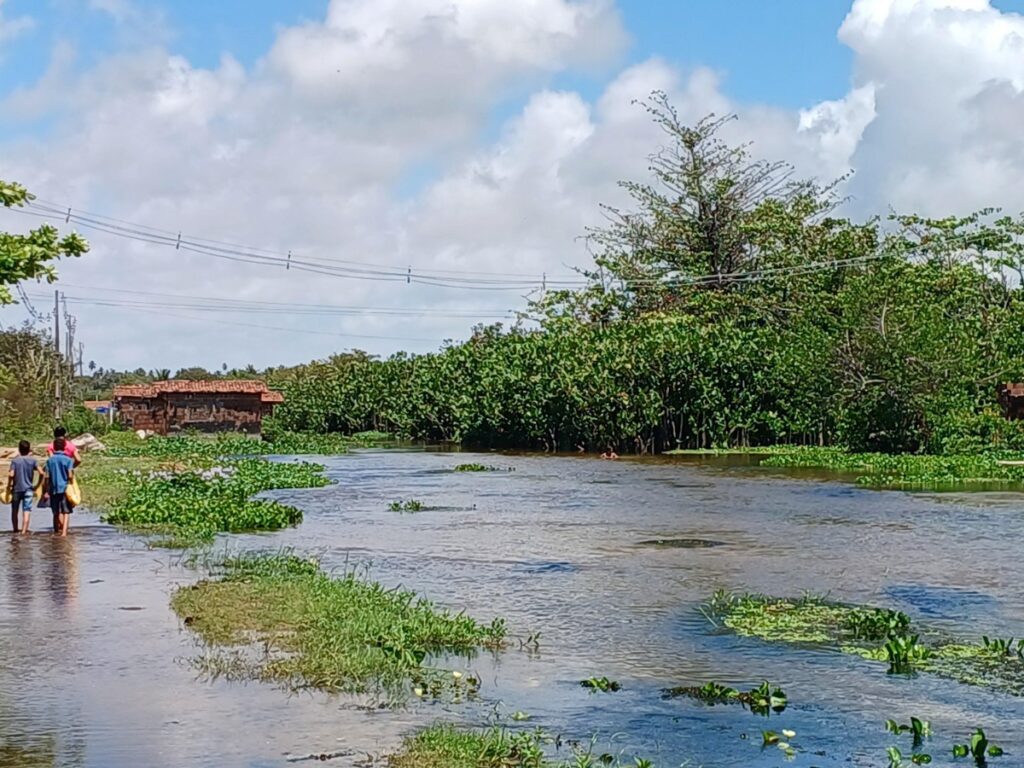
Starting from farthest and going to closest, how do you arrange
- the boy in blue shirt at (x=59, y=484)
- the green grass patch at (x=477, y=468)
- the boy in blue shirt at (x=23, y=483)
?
the green grass patch at (x=477, y=468), the boy in blue shirt at (x=23, y=483), the boy in blue shirt at (x=59, y=484)

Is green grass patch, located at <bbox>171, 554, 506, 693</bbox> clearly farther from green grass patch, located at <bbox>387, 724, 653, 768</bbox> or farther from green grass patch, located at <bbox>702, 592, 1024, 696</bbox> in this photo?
green grass patch, located at <bbox>702, 592, 1024, 696</bbox>

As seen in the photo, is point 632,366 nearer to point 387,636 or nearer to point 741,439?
point 741,439

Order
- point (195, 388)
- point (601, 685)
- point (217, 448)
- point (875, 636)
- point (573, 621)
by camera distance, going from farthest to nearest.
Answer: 1. point (195, 388)
2. point (217, 448)
3. point (573, 621)
4. point (875, 636)
5. point (601, 685)

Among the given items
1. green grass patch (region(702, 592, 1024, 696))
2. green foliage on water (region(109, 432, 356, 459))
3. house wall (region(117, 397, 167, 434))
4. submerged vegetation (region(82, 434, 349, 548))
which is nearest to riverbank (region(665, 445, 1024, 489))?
submerged vegetation (region(82, 434, 349, 548))

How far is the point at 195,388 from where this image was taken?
85.1 metres

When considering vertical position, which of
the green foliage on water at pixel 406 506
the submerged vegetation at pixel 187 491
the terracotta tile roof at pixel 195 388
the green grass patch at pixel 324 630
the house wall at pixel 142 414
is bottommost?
the green grass patch at pixel 324 630

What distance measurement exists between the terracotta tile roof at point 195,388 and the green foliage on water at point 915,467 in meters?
49.5

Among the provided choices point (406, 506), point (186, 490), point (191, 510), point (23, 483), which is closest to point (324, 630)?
point (23, 483)

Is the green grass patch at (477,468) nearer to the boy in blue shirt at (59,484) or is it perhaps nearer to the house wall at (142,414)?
the boy in blue shirt at (59,484)

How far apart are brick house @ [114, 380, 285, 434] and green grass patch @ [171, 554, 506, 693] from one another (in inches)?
2772

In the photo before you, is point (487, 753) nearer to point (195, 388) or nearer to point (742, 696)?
point (742, 696)

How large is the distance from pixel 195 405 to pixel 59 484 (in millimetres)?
65957

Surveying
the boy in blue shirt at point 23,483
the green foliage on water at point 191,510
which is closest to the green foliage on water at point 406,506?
the green foliage on water at point 191,510

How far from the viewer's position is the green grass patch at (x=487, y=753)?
8.36 meters
